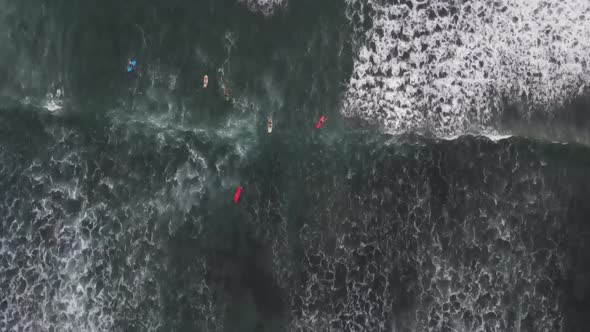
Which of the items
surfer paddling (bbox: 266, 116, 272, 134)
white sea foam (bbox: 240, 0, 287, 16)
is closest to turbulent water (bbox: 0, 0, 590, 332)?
white sea foam (bbox: 240, 0, 287, 16)

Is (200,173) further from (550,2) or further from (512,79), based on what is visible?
(550,2)

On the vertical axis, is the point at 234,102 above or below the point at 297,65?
below

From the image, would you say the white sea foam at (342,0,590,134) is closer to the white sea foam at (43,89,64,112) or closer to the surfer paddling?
the surfer paddling

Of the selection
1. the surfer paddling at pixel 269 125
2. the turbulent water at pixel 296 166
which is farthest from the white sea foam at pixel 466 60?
the surfer paddling at pixel 269 125

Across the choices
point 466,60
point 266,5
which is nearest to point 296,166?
point 266,5

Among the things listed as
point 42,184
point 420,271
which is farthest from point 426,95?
point 42,184
